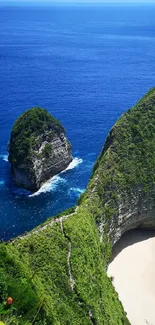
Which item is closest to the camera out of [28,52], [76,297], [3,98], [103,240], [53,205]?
[76,297]

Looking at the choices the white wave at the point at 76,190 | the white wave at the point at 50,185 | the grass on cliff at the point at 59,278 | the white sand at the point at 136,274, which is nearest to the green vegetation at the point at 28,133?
the white wave at the point at 50,185

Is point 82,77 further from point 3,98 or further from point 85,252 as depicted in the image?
point 85,252

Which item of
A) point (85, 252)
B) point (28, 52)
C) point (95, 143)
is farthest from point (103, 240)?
point (28, 52)

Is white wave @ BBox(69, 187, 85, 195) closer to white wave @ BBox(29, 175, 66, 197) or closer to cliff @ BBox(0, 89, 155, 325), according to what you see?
white wave @ BBox(29, 175, 66, 197)

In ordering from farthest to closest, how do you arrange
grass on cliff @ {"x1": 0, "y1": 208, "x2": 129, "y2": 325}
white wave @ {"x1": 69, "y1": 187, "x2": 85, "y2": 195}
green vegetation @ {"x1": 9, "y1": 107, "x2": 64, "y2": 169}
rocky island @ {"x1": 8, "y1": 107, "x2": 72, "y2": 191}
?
1. green vegetation @ {"x1": 9, "y1": 107, "x2": 64, "y2": 169}
2. rocky island @ {"x1": 8, "y1": 107, "x2": 72, "y2": 191}
3. white wave @ {"x1": 69, "y1": 187, "x2": 85, "y2": 195}
4. grass on cliff @ {"x1": 0, "y1": 208, "x2": 129, "y2": 325}

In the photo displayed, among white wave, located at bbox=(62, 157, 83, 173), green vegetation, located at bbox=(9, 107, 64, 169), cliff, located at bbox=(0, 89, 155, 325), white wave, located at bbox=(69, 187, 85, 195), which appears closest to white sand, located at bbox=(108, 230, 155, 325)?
cliff, located at bbox=(0, 89, 155, 325)

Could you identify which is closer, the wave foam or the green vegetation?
the wave foam
